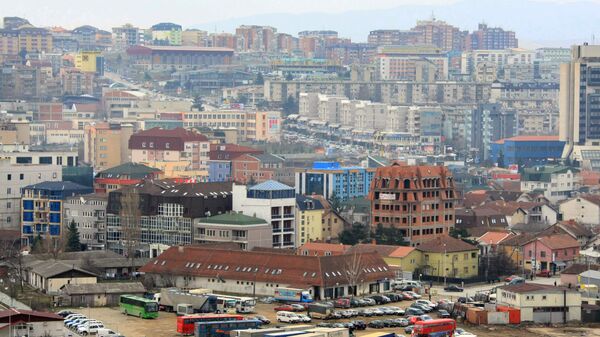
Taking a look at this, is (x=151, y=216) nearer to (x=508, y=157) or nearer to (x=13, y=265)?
(x=13, y=265)

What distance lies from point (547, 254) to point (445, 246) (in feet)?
10.6

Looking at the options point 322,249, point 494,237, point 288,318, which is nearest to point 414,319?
point 288,318

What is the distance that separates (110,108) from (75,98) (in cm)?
514

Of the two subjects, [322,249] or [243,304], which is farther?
[322,249]

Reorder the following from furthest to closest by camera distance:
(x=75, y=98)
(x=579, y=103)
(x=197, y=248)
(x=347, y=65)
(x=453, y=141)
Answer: (x=347, y=65), (x=75, y=98), (x=453, y=141), (x=579, y=103), (x=197, y=248)

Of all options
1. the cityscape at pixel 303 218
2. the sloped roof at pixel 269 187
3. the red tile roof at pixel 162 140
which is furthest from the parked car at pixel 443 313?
the red tile roof at pixel 162 140

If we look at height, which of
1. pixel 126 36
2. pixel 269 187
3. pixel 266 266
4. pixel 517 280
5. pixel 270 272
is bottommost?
pixel 517 280

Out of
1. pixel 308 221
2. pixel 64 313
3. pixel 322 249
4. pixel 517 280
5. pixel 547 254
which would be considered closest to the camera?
pixel 64 313

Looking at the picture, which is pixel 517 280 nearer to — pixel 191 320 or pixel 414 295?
pixel 414 295

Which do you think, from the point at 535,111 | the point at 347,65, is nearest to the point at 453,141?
the point at 535,111

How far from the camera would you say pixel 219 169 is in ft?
230

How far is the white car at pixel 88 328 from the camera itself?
3397cm

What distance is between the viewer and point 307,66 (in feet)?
415

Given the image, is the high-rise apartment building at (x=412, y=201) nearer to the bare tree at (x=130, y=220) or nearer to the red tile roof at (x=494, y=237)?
the red tile roof at (x=494, y=237)
